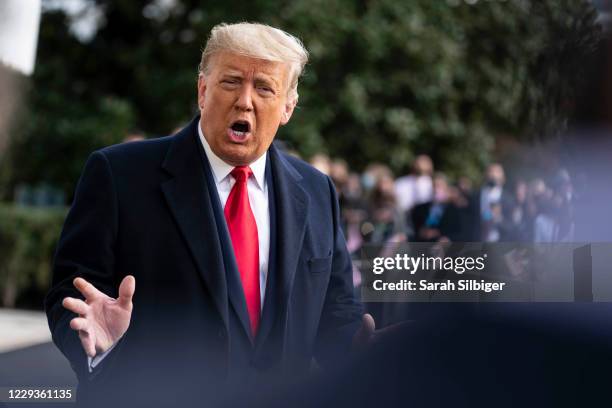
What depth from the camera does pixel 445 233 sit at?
4586 millimetres

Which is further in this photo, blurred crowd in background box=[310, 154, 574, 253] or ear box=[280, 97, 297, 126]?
blurred crowd in background box=[310, 154, 574, 253]

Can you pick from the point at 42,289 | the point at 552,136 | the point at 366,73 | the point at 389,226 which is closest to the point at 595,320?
the point at 552,136

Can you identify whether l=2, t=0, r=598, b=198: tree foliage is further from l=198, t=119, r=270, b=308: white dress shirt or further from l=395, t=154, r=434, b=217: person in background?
l=198, t=119, r=270, b=308: white dress shirt

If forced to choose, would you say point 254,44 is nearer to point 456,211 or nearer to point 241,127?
point 241,127

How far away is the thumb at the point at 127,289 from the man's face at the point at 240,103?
0.38 m

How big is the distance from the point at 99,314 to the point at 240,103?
0.52m

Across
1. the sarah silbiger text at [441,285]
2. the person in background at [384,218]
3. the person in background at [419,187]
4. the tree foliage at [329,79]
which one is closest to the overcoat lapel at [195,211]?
the sarah silbiger text at [441,285]

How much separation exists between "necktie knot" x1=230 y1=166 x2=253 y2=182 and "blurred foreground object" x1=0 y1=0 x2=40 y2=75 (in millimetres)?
673

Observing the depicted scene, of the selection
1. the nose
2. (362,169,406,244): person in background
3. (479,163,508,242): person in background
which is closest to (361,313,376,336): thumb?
the nose

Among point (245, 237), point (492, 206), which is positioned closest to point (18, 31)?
point (245, 237)

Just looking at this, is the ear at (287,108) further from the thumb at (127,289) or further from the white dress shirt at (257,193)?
the thumb at (127,289)

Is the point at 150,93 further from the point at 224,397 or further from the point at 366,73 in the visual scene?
the point at 224,397

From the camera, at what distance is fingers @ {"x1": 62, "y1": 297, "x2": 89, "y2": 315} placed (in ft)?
5.67

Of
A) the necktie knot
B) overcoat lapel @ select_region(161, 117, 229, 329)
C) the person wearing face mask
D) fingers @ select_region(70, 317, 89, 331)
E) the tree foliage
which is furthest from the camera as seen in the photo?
the tree foliage
